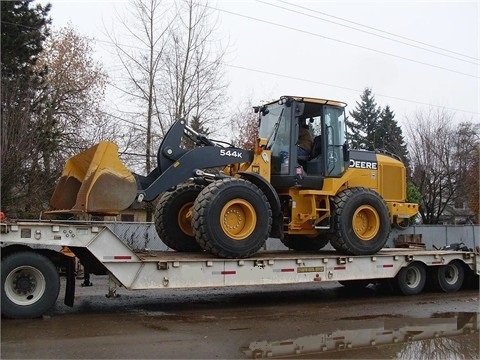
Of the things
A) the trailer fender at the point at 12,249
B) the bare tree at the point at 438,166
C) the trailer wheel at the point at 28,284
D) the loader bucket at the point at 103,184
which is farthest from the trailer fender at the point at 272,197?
the bare tree at the point at 438,166

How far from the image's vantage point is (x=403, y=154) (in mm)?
39719

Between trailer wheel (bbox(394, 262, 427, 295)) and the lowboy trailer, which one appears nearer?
the lowboy trailer

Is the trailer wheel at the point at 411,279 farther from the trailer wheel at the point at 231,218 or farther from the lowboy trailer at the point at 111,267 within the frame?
the trailer wheel at the point at 231,218

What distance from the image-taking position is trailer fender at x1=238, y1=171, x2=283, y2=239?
9.95 m

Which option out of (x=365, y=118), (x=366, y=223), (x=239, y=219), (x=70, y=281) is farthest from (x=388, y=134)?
(x=70, y=281)

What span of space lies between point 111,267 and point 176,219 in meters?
2.91

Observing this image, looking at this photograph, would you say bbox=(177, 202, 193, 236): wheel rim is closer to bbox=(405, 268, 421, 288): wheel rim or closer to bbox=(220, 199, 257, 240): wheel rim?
bbox=(220, 199, 257, 240): wheel rim

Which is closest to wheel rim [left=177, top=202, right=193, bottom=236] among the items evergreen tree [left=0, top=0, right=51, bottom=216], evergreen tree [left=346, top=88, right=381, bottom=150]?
evergreen tree [left=0, top=0, right=51, bottom=216]

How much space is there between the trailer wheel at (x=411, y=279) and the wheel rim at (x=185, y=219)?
4.50m

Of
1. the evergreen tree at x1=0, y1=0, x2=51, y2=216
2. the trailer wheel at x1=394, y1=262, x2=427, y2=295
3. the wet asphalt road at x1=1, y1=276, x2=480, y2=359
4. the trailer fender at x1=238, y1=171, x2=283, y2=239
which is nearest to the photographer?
the wet asphalt road at x1=1, y1=276, x2=480, y2=359

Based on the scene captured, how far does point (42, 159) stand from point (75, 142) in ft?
20.3

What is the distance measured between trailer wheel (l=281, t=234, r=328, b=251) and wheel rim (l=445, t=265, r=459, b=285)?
2.80 m

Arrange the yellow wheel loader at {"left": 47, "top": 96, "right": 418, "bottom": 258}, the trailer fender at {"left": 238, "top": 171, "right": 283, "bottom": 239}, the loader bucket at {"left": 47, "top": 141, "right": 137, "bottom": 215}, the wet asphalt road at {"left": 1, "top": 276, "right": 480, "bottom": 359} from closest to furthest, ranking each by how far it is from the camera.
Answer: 1. the wet asphalt road at {"left": 1, "top": 276, "right": 480, "bottom": 359}
2. the loader bucket at {"left": 47, "top": 141, "right": 137, "bottom": 215}
3. the yellow wheel loader at {"left": 47, "top": 96, "right": 418, "bottom": 258}
4. the trailer fender at {"left": 238, "top": 171, "right": 283, "bottom": 239}

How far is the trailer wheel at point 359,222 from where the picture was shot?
34.5 ft
